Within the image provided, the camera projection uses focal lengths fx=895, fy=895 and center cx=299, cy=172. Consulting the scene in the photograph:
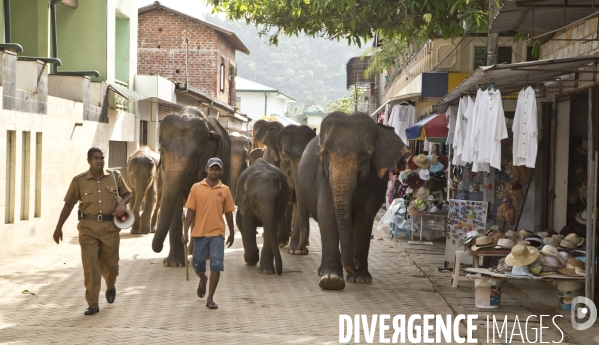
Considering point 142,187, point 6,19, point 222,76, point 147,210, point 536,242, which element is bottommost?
point 147,210

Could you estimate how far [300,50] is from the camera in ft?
568

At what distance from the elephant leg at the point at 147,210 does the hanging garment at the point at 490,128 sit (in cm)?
877

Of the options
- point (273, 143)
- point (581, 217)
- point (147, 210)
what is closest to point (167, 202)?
point (273, 143)

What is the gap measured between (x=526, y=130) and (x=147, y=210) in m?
9.96

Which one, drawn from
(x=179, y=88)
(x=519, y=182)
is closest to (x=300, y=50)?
(x=179, y=88)

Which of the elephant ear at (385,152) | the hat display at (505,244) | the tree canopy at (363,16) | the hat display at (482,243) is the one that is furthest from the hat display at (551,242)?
the tree canopy at (363,16)

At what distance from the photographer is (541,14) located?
11602 millimetres

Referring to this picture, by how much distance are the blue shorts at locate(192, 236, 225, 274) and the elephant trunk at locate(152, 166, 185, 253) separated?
1746 millimetres

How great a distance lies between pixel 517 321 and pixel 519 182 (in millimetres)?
5227

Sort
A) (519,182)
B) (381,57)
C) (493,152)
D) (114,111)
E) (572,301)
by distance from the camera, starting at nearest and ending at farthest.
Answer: (572,301), (493,152), (519,182), (114,111), (381,57)

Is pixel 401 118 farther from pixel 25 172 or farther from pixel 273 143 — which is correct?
pixel 25 172

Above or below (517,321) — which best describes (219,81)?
above

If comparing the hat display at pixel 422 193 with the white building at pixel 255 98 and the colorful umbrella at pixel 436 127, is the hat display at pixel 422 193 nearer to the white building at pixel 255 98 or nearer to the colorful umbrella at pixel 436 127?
the colorful umbrella at pixel 436 127

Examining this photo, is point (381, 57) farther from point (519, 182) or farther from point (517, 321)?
point (517, 321)
